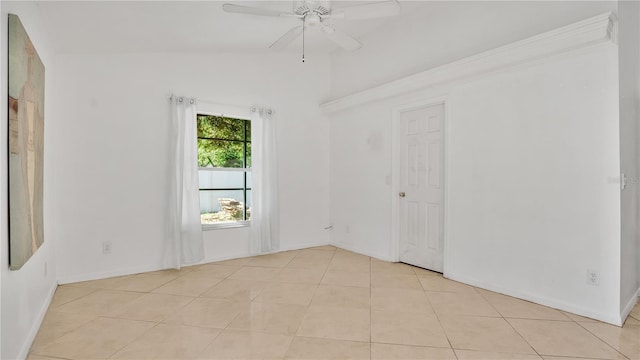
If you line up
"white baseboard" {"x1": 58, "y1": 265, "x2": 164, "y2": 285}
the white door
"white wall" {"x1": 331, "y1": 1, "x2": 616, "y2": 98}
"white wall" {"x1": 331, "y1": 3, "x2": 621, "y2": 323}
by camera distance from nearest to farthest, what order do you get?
"white wall" {"x1": 331, "y1": 3, "x2": 621, "y2": 323} < "white wall" {"x1": 331, "y1": 1, "x2": 616, "y2": 98} < "white baseboard" {"x1": 58, "y1": 265, "x2": 164, "y2": 285} < the white door

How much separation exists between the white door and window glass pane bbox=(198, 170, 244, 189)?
218 cm

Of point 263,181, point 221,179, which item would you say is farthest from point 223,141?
point 263,181

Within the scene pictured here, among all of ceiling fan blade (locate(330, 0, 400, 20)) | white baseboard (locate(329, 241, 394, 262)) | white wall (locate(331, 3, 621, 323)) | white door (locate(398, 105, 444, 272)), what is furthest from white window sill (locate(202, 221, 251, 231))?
ceiling fan blade (locate(330, 0, 400, 20))

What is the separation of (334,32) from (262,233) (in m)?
2.79

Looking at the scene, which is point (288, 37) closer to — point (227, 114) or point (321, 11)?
point (321, 11)

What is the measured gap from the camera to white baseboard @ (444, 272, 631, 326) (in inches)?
95.4

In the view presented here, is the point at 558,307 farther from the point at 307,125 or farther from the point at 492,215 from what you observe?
the point at 307,125

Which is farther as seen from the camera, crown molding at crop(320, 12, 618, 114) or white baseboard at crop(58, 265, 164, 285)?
white baseboard at crop(58, 265, 164, 285)

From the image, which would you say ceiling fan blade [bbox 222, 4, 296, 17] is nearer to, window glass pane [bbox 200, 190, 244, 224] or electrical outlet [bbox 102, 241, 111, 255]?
window glass pane [bbox 200, 190, 244, 224]

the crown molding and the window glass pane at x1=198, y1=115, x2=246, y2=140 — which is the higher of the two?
the crown molding

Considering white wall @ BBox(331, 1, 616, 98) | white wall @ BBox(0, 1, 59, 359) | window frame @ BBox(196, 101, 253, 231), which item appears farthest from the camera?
window frame @ BBox(196, 101, 253, 231)

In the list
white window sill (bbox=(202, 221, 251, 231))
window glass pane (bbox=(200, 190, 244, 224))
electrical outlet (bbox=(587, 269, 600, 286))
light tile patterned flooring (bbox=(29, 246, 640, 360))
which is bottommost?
light tile patterned flooring (bbox=(29, 246, 640, 360))

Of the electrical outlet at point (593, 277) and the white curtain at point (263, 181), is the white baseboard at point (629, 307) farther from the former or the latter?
the white curtain at point (263, 181)

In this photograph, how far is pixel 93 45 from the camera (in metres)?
3.21
